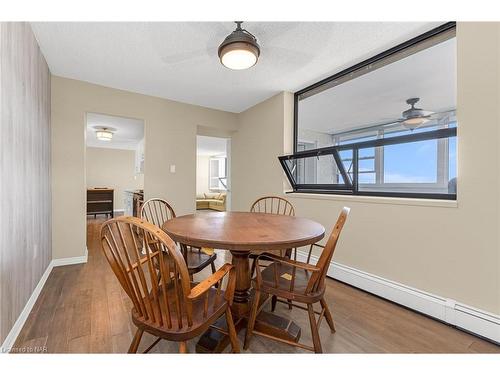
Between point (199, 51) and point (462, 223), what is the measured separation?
8.43 ft

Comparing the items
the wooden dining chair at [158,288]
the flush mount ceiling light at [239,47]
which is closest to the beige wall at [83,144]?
the flush mount ceiling light at [239,47]

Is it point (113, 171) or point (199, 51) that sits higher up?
point (199, 51)

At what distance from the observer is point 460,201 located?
1583mm

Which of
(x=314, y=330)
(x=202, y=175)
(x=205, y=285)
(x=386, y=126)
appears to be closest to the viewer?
(x=205, y=285)

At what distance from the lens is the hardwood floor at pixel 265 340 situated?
4.45 feet

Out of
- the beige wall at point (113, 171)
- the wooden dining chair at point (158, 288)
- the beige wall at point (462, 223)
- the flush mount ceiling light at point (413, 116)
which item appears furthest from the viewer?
the beige wall at point (113, 171)

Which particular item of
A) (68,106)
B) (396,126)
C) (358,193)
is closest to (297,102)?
(396,126)

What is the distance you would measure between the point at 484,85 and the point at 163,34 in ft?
7.81

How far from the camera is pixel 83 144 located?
2824 millimetres

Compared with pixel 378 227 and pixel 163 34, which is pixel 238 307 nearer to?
pixel 378 227

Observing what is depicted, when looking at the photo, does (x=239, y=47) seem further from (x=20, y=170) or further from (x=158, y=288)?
(x=20, y=170)

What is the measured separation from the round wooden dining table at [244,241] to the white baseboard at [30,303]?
44.0 inches

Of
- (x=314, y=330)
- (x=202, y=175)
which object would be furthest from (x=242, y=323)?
(x=202, y=175)

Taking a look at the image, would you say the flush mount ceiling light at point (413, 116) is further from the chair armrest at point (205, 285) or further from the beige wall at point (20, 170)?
the beige wall at point (20, 170)
